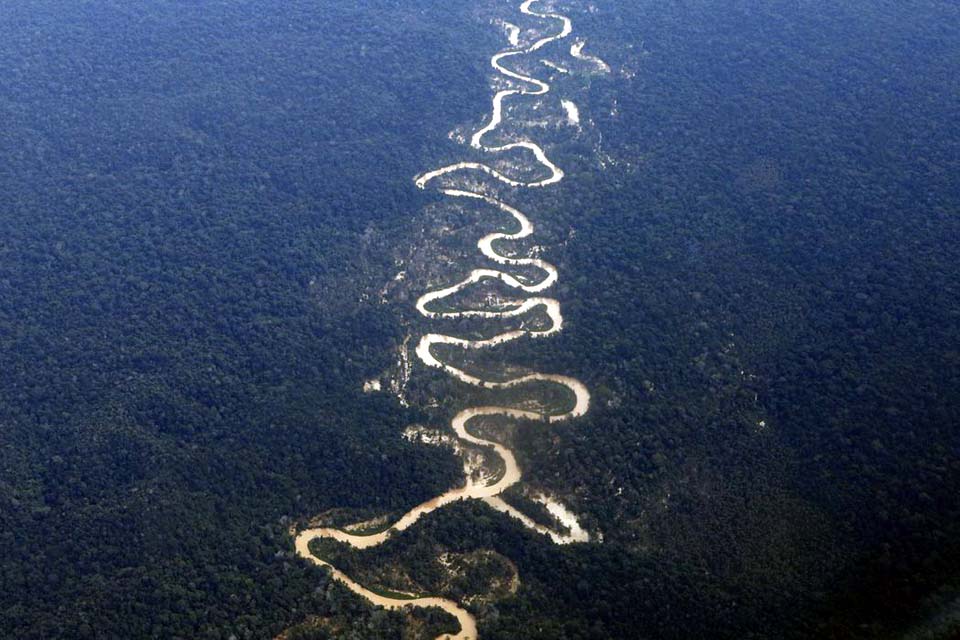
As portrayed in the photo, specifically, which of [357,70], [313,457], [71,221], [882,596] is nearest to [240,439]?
[313,457]

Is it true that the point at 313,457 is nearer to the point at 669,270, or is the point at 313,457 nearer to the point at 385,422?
the point at 385,422

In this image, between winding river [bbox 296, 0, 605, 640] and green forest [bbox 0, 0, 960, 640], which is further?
winding river [bbox 296, 0, 605, 640]

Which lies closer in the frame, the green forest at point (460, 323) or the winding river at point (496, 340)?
the green forest at point (460, 323)

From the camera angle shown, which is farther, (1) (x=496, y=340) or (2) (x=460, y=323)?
(2) (x=460, y=323)
